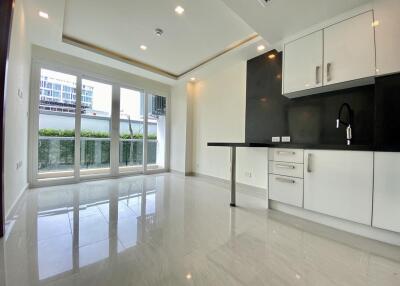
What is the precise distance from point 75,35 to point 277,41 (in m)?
3.68

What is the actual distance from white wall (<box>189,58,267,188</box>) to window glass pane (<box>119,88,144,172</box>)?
63.9 inches

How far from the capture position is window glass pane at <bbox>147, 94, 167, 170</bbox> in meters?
→ 5.48

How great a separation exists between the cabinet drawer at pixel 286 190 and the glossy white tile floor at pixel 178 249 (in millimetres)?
237

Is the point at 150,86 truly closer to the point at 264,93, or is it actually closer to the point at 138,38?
Answer: the point at 138,38

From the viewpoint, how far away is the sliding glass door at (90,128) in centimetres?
376

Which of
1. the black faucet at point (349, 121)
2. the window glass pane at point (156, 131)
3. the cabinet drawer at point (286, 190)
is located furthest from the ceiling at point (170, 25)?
the cabinet drawer at point (286, 190)

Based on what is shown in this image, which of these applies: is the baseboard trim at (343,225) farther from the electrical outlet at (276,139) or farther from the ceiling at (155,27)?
the ceiling at (155,27)

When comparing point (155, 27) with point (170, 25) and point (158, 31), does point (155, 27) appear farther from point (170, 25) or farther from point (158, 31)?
point (170, 25)

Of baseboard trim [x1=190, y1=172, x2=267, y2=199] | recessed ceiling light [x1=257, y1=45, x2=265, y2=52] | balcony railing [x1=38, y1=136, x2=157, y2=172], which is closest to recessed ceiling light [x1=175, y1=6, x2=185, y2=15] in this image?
recessed ceiling light [x1=257, y1=45, x2=265, y2=52]

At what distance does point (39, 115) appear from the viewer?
3.67m

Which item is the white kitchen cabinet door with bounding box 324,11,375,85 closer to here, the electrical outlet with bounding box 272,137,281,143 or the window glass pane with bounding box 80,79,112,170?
the electrical outlet with bounding box 272,137,281,143

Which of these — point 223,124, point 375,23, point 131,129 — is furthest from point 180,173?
point 375,23

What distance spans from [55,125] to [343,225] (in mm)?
5414

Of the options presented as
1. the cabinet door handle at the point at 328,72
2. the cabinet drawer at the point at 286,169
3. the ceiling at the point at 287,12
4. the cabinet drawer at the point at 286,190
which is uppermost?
the ceiling at the point at 287,12
